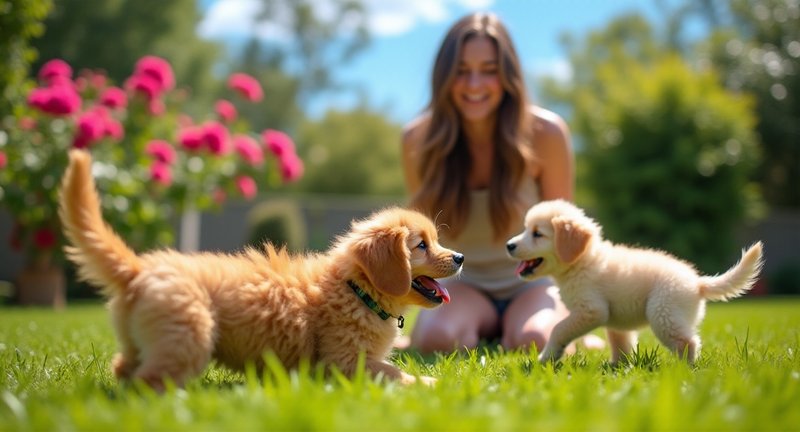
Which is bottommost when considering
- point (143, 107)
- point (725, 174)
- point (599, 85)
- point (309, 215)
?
point (309, 215)

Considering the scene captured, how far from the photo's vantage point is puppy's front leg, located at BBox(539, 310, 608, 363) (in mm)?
3539

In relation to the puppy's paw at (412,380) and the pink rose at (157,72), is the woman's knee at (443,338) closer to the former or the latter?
the puppy's paw at (412,380)

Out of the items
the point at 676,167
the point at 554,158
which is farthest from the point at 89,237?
the point at 676,167

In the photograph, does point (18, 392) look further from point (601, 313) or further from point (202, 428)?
point (601, 313)

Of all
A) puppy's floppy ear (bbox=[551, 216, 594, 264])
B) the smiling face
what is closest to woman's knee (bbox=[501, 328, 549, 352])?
puppy's floppy ear (bbox=[551, 216, 594, 264])

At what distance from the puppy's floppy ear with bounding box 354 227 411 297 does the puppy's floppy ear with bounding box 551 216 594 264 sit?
110 cm

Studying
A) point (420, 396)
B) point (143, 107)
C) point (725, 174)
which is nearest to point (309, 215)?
point (143, 107)

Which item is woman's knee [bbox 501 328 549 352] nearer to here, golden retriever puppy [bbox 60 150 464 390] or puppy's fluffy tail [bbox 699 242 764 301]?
puppy's fluffy tail [bbox 699 242 764 301]

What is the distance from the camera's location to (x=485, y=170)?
5.49 metres

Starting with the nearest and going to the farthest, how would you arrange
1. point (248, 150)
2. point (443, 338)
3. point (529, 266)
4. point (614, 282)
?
point (614, 282) → point (529, 266) → point (443, 338) → point (248, 150)

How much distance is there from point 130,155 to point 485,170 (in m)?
6.38

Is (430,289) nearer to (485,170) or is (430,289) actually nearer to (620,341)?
(620,341)

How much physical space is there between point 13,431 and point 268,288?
1174 mm

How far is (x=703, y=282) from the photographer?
11.6 ft
